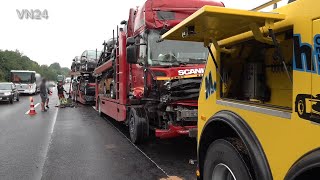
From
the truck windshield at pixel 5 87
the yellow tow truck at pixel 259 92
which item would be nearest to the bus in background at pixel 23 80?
the truck windshield at pixel 5 87

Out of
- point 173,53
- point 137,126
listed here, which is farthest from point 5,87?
point 173,53

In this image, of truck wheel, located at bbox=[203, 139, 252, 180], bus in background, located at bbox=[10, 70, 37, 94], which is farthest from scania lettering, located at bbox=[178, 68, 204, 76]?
bus in background, located at bbox=[10, 70, 37, 94]

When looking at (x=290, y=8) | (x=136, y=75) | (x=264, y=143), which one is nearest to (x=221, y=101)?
(x=264, y=143)

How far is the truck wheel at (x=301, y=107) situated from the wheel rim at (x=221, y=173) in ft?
3.56

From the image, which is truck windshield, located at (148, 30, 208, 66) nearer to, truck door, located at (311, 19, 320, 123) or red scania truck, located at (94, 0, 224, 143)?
red scania truck, located at (94, 0, 224, 143)

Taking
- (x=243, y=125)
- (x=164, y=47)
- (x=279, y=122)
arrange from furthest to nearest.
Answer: (x=164, y=47) < (x=243, y=125) < (x=279, y=122)

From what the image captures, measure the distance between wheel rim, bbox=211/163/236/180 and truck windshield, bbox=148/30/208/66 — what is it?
435 cm

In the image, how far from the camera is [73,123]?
12750mm

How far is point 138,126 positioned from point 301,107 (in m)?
5.73

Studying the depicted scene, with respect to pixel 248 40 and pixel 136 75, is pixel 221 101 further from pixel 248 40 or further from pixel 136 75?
pixel 136 75

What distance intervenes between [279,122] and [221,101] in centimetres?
103

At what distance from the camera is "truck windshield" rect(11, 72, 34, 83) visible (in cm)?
3641

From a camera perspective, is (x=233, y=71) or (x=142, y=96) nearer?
(x=233, y=71)

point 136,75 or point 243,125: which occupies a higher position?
point 136,75
